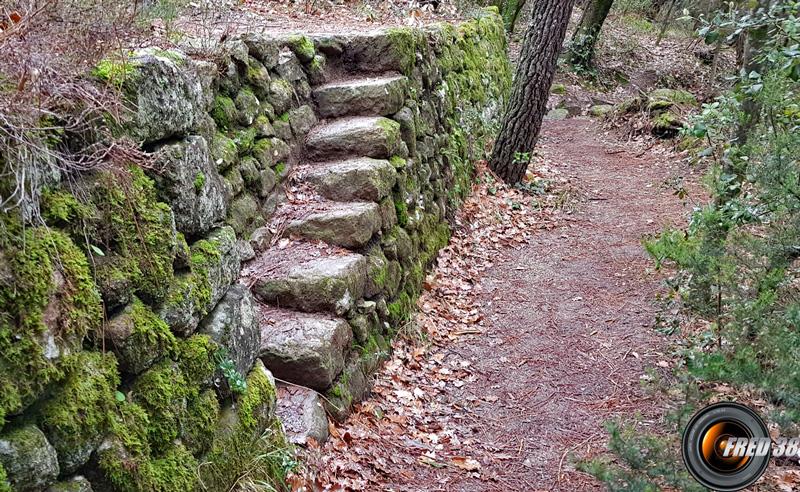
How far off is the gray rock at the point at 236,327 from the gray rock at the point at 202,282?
0.06 m

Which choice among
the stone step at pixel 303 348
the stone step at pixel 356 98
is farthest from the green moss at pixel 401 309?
the stone step at pixel 356 98

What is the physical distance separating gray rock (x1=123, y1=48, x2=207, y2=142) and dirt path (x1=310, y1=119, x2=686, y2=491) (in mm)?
2230

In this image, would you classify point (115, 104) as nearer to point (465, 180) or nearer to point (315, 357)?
point (315, 357)

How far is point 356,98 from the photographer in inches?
247

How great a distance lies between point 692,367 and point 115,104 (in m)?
2.89

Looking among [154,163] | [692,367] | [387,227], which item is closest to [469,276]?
[387,227]

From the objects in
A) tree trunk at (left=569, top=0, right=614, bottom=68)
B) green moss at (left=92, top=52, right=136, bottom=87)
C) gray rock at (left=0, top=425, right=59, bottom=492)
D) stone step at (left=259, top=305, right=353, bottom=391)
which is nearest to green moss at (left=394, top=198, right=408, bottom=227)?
stone step at (left=259, top=305, right=353, bottom=391)

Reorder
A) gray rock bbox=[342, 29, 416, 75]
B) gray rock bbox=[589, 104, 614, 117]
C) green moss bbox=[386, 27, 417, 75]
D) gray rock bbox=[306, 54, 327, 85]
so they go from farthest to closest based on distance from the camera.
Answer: gray rock bbox=[589, 104, 614, 117]
green moss bbox=[386, 27, 417, 75]
gray rock bbox=[342, 29, 416, 75]
gray rock bbox=[306, 54, 327, 85]

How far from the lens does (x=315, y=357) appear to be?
163 inches

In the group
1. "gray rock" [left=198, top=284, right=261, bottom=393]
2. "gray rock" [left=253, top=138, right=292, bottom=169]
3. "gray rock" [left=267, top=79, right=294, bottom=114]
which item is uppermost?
"gray rock" [left=267, top=79, right=294, bottom=114]

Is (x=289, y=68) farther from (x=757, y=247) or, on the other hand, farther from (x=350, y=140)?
(x=757, y=247)

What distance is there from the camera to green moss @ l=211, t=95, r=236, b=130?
15.0ft

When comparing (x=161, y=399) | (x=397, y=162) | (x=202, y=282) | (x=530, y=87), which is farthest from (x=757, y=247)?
(x=530, y=87)

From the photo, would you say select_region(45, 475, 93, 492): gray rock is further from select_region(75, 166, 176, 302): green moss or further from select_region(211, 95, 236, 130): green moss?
select_region(211, 95, 236, 130): green moss
